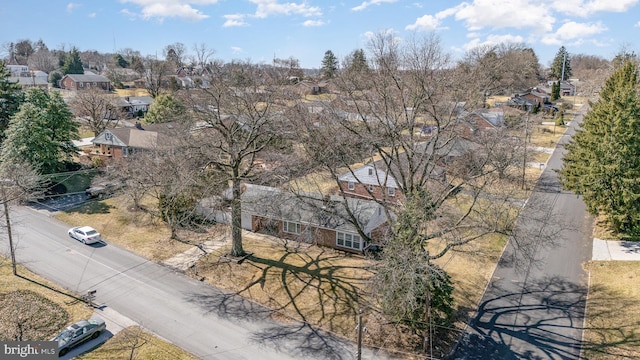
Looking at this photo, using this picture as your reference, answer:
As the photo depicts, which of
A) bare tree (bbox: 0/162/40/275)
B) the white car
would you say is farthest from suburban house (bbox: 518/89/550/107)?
bare tree (bbox: 0/162/40/275)

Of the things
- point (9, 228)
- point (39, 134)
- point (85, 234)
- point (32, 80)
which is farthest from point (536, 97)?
point (32, 80)

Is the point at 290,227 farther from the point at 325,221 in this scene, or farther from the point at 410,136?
the point at 410,136

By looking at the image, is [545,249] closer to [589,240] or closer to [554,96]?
[589,240]

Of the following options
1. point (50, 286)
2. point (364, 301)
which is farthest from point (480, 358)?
point (50, 286)

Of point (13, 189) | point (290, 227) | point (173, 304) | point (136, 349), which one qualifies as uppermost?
point (13, 189)

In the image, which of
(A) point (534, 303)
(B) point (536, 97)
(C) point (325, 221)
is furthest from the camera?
(B) point (536, 97)

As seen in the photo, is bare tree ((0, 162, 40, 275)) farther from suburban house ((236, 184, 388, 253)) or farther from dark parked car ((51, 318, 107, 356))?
suburban house ((236, 184, 388, 253))

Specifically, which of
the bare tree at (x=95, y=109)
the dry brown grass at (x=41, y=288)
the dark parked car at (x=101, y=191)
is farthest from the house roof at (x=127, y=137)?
the dry brown grass at (x=41, y=288)
